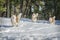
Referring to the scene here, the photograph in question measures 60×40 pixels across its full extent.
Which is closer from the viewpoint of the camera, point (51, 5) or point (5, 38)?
point (5, 38)

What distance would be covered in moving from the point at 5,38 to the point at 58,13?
72.7 ft

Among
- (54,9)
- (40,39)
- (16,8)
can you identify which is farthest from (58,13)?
(40,39)

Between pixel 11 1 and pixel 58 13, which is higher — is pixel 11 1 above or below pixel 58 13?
above

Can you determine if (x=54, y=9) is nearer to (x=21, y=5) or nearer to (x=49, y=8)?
(x=49, y=8)

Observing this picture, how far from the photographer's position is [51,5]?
28.4 metres

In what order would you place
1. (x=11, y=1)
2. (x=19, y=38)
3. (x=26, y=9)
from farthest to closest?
(x=26, y=9) < (x=11, y=1) < (x=19, y=38)

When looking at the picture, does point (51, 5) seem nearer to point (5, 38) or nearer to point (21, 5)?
point (21, 5)

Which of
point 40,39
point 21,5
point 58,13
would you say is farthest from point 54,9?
point 40,39

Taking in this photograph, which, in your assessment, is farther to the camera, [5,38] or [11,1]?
[11,1]

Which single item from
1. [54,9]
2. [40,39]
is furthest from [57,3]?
[40,39]

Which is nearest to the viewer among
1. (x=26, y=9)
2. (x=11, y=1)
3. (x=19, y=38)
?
(x=19, y=38)

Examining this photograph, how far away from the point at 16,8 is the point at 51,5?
186 inches

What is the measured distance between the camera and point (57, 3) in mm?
27109

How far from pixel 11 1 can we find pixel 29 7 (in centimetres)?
373
